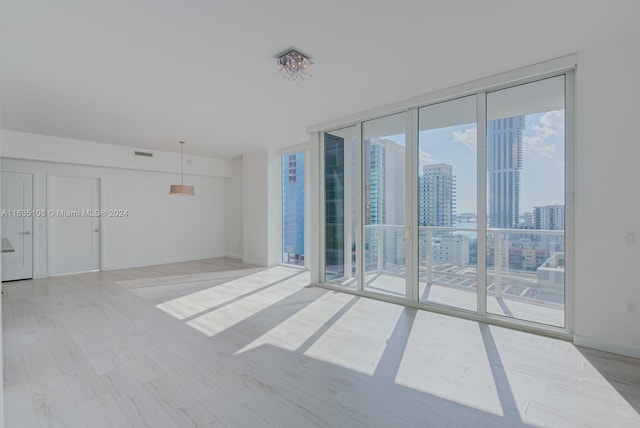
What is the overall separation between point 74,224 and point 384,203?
632 cm

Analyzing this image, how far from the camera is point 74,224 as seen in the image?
6.78 meters

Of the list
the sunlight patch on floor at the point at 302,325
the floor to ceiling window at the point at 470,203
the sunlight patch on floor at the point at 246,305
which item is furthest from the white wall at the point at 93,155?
the sunlight patch on floor at the point at 302,325

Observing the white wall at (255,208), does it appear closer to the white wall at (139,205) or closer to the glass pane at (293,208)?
the glass pane at (293,208)

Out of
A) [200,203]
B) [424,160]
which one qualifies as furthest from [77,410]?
[200,203]

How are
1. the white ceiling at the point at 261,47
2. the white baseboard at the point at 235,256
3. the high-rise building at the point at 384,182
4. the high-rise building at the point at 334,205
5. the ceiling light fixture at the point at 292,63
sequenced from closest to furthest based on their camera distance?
the white ceiling at the point at 261,47 < the ceiling light fixture at the point at 292,63 < the high-rise building at the point at 384,182 < the high-rise building at the point at 334,205 < the white baseboard at the point at 235,256

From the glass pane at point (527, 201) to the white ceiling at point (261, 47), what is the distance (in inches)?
20.2

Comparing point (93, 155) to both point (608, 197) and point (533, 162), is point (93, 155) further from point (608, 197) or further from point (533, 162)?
point (608, 197)

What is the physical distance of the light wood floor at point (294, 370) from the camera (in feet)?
7.13

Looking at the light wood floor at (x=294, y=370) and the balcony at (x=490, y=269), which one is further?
the balcony at (x=490, y=269)

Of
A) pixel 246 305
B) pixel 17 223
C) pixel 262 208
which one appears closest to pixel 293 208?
pixel 262 208

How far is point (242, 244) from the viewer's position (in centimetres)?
839

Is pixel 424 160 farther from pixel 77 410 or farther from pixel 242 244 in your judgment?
pixel 242 244

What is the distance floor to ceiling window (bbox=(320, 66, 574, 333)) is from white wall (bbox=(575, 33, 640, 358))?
0.20 m

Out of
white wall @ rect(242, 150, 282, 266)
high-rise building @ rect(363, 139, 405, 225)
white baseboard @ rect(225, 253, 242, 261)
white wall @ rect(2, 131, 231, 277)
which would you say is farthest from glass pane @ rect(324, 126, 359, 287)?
white wall @ rect(2, 131, 231, 277)
